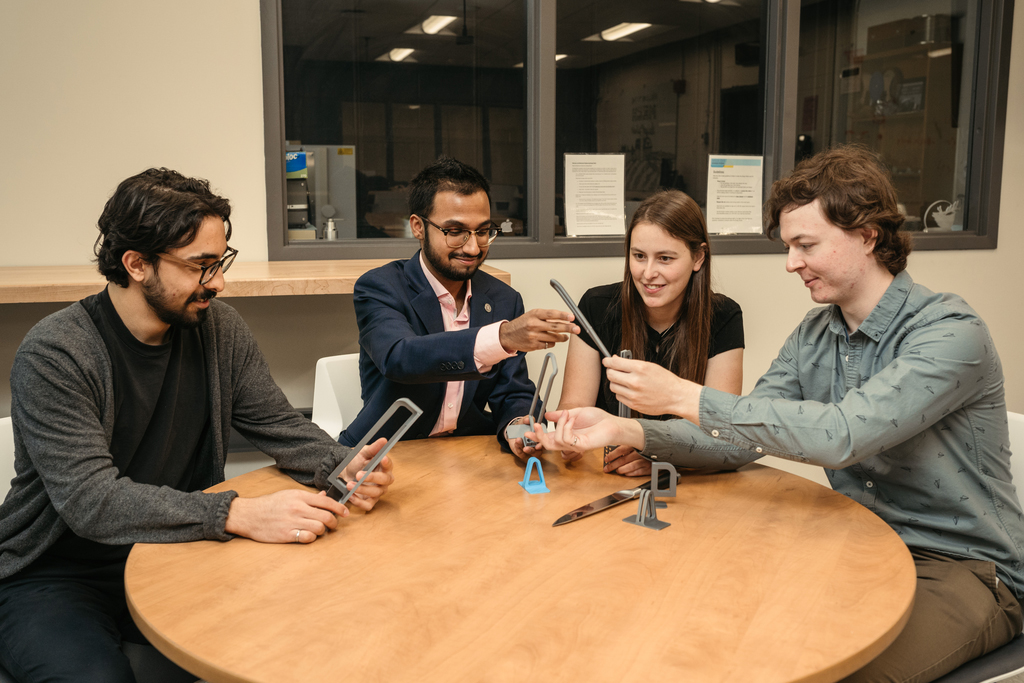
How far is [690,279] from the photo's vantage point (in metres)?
2.18

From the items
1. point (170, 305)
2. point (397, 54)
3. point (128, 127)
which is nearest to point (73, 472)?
point (170, 305)

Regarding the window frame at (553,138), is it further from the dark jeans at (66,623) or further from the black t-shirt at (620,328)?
the dark jeans at (66,623)

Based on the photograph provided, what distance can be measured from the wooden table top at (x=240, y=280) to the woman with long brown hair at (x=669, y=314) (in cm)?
49

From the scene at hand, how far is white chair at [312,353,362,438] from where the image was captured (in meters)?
2.33

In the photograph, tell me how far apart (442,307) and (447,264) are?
0.43ft

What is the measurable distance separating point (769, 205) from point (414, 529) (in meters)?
1.05

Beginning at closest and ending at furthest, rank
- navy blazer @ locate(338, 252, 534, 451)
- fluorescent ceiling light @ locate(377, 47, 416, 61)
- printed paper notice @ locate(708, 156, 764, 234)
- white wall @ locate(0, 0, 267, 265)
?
navy blazer @ locate(338, 252, 534, 451) < white wall @ locate(0, 0, 267, 265) < fluorescent ceiling light @ locate(377, 47, 416, 61) < printed paper notice @ locate(708, 156, 764, 234)

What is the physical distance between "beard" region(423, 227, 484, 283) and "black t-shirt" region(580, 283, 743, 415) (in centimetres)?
37

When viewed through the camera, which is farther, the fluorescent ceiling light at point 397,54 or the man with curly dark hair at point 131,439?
the fluorescent ceiling light at point 397,54

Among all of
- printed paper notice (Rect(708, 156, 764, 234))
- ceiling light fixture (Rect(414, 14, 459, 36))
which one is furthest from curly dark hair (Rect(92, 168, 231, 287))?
printed paper notice (Rect(708, 156, 764, 234))

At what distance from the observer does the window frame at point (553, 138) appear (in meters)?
2.87

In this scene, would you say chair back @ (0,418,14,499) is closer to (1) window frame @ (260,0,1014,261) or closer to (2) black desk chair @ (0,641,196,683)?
(2) black desk chair @ (0,641,196,683)

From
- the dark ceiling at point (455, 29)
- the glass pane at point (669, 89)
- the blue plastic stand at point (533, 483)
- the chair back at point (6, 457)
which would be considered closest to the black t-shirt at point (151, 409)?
the chair back at point (6, 457)

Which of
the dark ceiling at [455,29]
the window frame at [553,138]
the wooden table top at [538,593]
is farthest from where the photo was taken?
the dark ceiling at [455,29]
